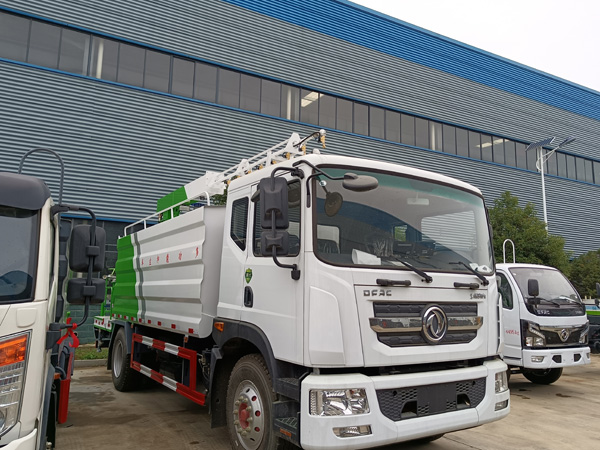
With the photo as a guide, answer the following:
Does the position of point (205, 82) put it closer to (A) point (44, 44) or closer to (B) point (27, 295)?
(A) point (44, 44)

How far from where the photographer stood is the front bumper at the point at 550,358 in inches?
271

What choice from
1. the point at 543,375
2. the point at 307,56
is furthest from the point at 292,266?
the point at 307,56

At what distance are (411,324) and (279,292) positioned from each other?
1.05 meters

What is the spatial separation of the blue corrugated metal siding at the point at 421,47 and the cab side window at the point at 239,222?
563 inches

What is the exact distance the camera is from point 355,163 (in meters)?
3.68

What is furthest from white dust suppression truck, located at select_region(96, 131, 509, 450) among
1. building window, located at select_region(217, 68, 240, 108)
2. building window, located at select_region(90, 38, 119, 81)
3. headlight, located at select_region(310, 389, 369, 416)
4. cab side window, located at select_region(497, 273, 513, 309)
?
building window, located at select_region(217, 68, 240, 108)

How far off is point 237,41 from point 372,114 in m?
6.27

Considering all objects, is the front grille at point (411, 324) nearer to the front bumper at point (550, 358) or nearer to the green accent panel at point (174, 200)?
the green accent panel at point (174, 200)

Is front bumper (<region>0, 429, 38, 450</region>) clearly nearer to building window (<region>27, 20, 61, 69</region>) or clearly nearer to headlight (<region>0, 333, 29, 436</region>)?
headlight (<region>0, 333, 29, 436</region>)

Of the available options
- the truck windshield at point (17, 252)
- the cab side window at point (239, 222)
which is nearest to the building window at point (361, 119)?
the cab side window at point (239, 222)

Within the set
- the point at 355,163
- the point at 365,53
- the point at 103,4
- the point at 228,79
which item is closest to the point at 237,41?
the point at 228,79

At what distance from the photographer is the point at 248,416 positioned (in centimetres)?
373

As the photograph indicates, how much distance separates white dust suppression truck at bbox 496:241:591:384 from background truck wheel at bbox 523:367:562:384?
0.85m

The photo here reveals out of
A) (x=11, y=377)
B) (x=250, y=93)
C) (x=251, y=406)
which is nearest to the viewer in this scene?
(x=11, y=377)
